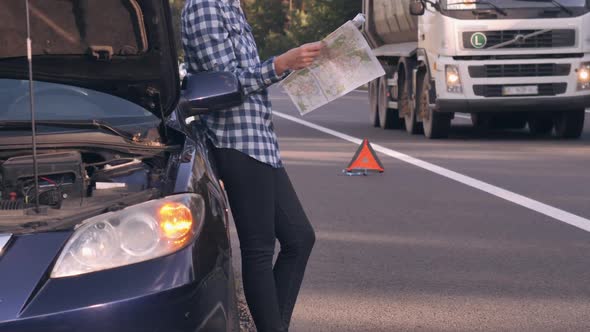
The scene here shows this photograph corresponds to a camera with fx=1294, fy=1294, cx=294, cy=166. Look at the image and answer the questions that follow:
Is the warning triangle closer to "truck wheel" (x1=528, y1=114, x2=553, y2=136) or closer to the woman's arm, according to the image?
"truck wheel" (x1=528, y1=114, x2=553, y2=136)

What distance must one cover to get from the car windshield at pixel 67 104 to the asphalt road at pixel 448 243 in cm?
154

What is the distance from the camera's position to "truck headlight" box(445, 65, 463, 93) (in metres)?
19.7

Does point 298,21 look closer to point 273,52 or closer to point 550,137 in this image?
point 273,52

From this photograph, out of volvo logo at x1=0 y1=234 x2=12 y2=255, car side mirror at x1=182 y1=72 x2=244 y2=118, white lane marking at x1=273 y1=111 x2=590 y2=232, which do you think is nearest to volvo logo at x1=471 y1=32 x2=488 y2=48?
white lane marking at x1=273 y1=111 x2=590 y2=232

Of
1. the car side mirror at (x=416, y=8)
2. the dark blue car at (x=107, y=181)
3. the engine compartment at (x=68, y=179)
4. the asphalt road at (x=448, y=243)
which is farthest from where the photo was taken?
the car side mirror at (x=416, y=8)

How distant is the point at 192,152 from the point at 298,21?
97.0 metres

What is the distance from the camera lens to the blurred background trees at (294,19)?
245 ft

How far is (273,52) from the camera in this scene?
372ft

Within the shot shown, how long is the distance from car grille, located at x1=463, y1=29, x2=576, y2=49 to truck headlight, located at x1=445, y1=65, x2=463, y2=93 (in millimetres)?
412

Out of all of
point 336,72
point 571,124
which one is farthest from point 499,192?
point 571,124

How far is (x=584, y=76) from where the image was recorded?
19828 millimetres

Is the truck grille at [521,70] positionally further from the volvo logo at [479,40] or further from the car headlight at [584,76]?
the volvo logo at [479,40]

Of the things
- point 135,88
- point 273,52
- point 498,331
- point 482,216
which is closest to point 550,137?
point 482,216

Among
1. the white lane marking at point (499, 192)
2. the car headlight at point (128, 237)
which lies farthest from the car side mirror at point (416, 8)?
the car headlight at point (128, 237)
